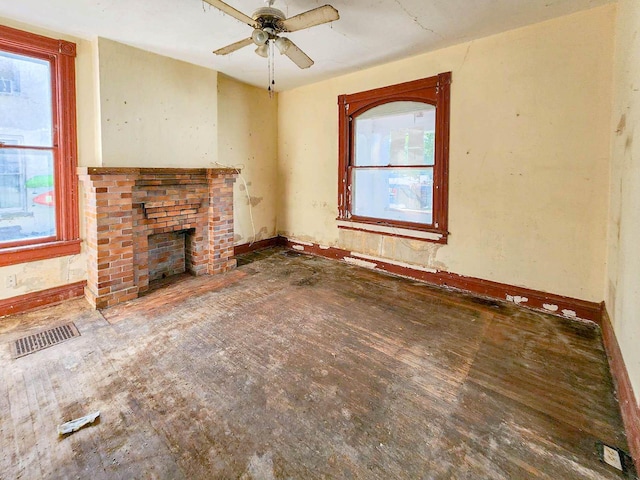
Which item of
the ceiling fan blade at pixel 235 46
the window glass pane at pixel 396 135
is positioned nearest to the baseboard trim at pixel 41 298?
the ceiling fan blade at pixel 235 46

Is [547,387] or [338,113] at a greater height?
[338,113]

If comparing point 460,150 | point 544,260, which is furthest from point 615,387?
point 460,150

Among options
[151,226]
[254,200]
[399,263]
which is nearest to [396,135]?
[399,263]

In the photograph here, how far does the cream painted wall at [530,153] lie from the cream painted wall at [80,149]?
134 inches

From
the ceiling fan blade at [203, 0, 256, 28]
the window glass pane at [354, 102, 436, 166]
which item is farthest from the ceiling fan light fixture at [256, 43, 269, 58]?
the window glass pane at [354, 102, 436, 166]

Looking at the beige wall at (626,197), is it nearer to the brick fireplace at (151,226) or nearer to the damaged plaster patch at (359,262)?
the damaged plaster patch at (359,262)

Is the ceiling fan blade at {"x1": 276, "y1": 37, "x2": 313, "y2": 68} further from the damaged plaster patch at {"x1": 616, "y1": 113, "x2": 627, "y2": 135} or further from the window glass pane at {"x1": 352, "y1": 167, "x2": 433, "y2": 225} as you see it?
the damaged plaster patch at {"x1": 616, "y1": 113, "x2": 627, "y2": 135}

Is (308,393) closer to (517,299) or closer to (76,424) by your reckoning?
(76,424)

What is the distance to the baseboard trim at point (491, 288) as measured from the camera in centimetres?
311

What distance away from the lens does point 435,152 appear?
12.8 ft

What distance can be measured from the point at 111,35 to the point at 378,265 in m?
4.14

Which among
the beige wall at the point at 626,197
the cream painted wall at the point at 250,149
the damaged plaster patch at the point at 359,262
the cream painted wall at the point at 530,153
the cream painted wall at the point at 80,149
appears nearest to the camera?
the beige wall at the point at 626,197

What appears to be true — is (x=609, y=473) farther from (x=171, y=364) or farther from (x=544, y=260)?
(x=171, y=364)

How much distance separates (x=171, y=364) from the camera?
2350 mm
